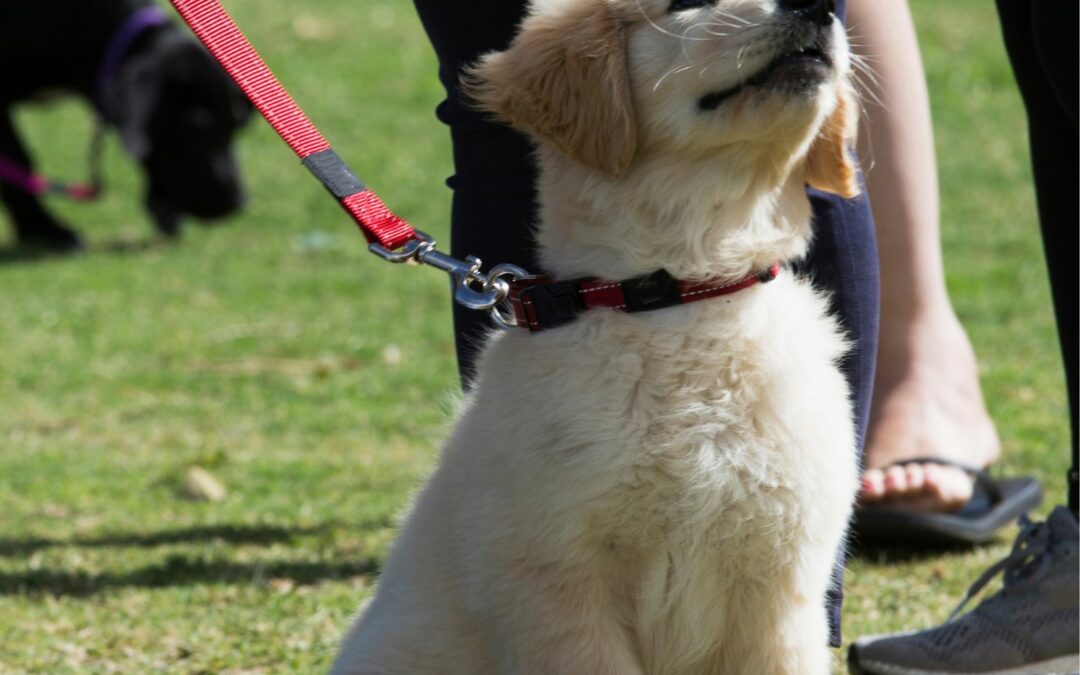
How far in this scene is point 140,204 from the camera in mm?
8922

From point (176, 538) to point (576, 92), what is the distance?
6.96ft

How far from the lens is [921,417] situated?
12.0 feet

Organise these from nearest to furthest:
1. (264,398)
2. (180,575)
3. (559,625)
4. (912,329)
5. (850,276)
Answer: (559,625) < (850,276) < (180,575) < (912,329) < (264,398)

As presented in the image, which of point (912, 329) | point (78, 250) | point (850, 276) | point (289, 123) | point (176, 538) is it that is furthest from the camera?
point (78, 250)

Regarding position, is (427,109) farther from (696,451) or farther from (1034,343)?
(696,451)

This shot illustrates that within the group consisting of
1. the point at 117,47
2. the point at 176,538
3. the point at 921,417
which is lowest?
the point at 117,47

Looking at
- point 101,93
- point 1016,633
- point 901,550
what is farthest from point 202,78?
point 1016,633

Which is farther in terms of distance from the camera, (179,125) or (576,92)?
(179,125)

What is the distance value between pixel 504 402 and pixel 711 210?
441 mm

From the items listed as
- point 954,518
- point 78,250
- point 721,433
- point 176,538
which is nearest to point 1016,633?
point 954,518

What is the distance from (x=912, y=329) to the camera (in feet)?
11.8

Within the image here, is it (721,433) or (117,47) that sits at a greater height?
(721,433)

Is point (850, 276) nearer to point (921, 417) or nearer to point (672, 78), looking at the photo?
point (672, 78)

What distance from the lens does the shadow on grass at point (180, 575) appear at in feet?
11.1
